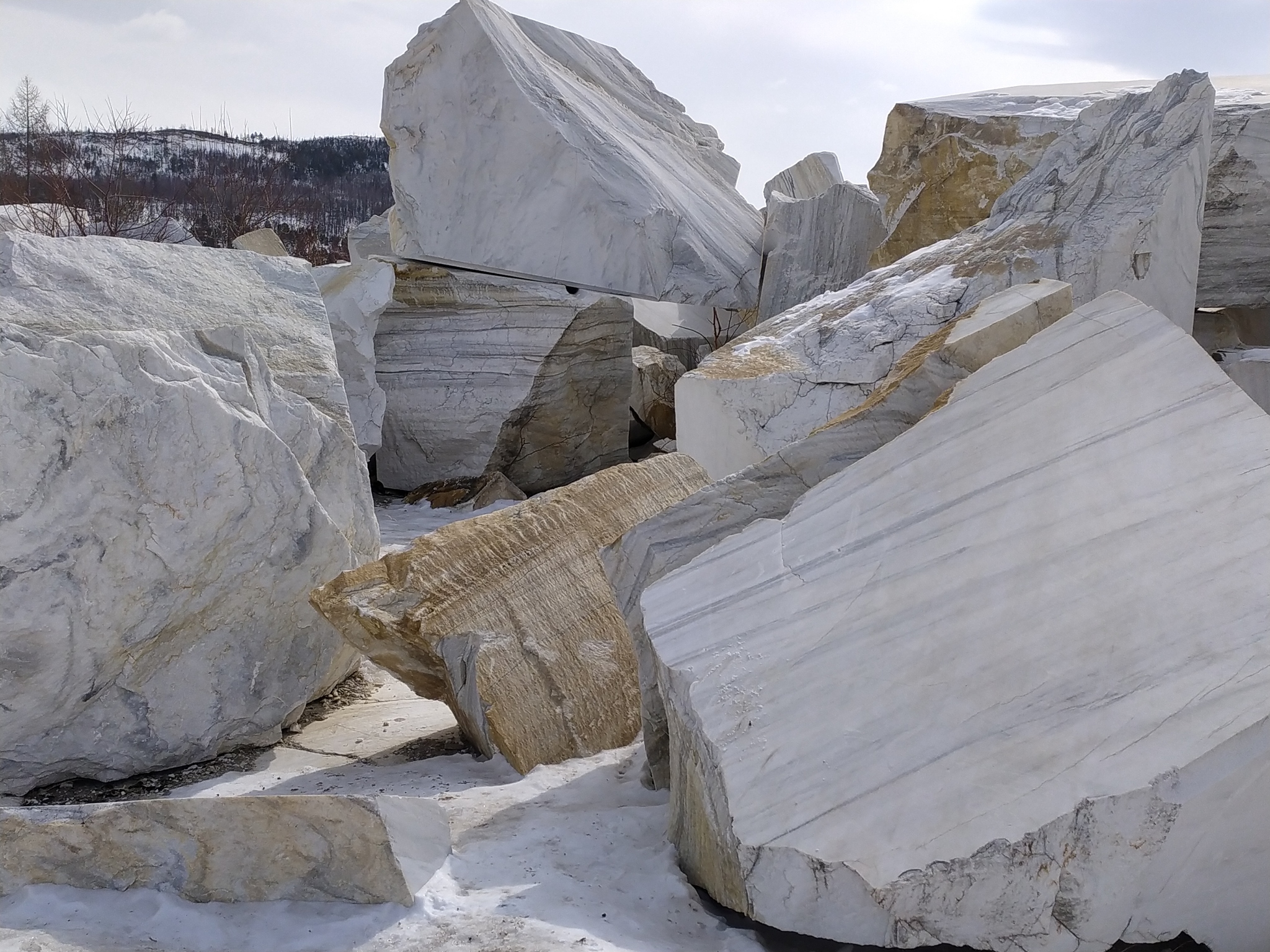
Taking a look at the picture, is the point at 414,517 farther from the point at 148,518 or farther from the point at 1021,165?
the point at 1021,165

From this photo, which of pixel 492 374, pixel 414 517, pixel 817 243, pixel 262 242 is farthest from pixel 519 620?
pixel 262 242

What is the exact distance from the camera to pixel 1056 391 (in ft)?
5.98

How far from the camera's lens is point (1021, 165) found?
16.7 ft

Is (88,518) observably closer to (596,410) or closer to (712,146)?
(596,410)

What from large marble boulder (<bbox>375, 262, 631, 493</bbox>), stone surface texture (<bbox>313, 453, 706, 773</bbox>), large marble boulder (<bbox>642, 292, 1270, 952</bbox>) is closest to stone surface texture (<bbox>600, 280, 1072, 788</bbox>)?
large marble boulder (<bbox>642, 292, 1270, 952</bbox>)

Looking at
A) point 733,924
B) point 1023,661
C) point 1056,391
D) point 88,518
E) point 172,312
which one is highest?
point 172,312

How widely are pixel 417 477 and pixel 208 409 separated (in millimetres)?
2965

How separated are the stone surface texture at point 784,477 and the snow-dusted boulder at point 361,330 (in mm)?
3119

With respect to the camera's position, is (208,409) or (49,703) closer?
(49,703)

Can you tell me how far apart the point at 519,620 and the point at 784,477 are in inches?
28.0

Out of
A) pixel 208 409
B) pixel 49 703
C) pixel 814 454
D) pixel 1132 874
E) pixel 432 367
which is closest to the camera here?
pixel 1132 874

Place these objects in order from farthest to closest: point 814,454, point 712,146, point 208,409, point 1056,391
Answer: point 712,146 < point 208,409 < point 814,454 < point 1056,391

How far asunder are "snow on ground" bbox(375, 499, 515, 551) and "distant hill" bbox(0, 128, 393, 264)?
498 centimetres

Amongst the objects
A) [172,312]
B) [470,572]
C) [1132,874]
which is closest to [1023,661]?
[1132,874]
